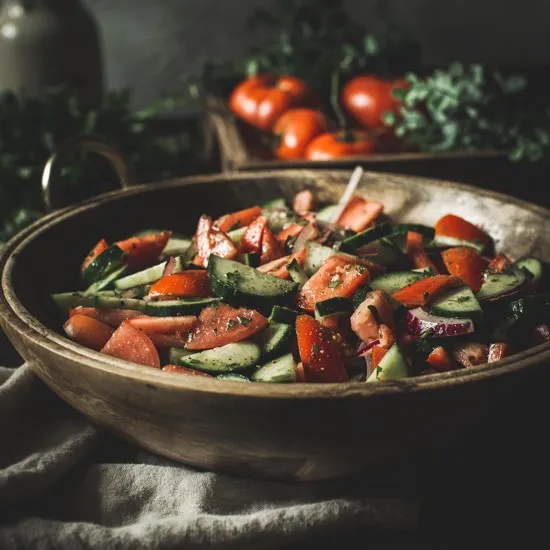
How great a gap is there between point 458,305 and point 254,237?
0.51 m

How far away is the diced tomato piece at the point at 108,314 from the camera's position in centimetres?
144

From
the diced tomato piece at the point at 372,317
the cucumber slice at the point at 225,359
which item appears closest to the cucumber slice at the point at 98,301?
the cucumber slice at the point at 225,359

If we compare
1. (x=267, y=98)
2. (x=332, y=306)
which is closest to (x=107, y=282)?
(x=332, y=306)

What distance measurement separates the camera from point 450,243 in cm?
178

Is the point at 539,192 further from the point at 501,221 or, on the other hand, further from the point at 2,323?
the point at 2,323

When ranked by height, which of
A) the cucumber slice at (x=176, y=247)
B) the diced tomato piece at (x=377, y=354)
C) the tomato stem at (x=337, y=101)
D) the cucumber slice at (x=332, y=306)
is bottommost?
the tomato stem at (x=337, y=101)

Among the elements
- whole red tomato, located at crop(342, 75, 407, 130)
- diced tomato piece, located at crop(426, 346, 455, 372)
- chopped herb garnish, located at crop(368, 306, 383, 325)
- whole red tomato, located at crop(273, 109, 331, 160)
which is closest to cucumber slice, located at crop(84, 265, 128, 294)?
chopped herb garnish, located at crop(368, 306, 383, 325)

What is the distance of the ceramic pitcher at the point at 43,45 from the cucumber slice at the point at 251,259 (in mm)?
2013

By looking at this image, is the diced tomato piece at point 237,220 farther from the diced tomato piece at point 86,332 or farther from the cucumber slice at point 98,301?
the diced tomato piece at point 86,332

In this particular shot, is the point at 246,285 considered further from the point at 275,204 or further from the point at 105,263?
the point at 275,204

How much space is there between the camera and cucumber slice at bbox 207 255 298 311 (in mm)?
1409

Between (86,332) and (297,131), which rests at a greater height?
(86,332)

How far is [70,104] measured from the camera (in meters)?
2.75

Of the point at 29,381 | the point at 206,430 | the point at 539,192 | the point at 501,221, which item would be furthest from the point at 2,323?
the point at 539,192
